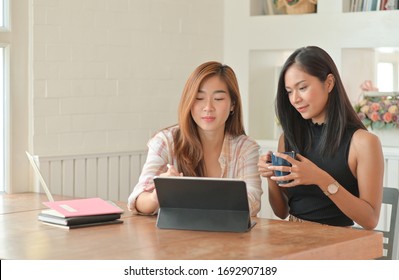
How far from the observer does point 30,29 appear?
14.3 ft

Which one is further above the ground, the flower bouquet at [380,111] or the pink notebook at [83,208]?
the flower bouquet at [380,111]

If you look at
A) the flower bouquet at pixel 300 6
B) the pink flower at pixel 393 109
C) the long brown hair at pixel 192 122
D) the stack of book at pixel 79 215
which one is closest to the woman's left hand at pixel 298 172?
the long brown hair at pixel 192 122

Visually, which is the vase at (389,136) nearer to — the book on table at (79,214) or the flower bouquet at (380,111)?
the flower bouquet at (380,111)

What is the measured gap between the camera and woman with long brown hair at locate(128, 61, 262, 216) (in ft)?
10.7

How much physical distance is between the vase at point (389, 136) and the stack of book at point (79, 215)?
7.41ft

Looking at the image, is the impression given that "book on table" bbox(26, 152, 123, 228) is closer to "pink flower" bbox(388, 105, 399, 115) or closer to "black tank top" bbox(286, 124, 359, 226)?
"black tank top" bbox(286, 124, 359, 226)

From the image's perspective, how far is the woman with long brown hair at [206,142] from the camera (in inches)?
128

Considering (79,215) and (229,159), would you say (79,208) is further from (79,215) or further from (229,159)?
(229,159)

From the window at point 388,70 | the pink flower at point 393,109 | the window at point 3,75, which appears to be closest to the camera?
the window at point 3,75

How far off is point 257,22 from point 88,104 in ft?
4.50

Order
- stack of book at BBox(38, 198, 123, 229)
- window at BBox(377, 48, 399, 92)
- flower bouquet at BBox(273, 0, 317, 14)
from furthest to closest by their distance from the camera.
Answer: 1. flower bouquet at BBox(273, 0, 317, 14)
2. window at BBox(377, 48, 399, 92)
3. stack of book at BBox(38, 198, 123, 229)

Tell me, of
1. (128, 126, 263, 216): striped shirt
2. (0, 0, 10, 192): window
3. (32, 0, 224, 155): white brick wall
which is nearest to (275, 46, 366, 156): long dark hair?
(128, 126, 263, 216): striped shirt

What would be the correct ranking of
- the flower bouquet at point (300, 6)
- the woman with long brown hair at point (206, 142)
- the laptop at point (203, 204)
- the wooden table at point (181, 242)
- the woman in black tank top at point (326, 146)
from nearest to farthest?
the wooden table at point (181, 242) < the laptop at point (203, 204) < the woman in black tank top at point (326, 146) < the woman with long brown hair at point (206, 142) < the flower bouquet at point (300, 6)

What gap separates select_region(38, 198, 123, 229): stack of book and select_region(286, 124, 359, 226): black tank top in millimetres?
785
